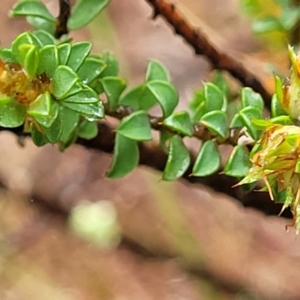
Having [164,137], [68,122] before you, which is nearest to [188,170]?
[164,137]

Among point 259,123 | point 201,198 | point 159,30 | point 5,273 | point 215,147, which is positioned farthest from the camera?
point 159,30

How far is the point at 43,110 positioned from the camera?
41 centimetres

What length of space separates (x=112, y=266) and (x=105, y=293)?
0.06m

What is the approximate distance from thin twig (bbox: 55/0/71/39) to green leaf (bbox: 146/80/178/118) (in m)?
0.10

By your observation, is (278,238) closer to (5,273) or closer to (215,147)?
(5,273)

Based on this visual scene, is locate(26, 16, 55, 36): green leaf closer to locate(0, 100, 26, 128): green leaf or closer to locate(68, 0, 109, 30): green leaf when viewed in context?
locate(68, 0, 109, 30): green leaf

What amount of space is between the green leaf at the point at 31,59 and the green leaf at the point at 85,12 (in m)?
0.14

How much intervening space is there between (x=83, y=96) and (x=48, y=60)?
4cm

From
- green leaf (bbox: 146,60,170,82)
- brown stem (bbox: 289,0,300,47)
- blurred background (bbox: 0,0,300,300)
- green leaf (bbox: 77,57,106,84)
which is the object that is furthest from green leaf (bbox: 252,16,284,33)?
blurred background (bbox: 0,0,300,300)

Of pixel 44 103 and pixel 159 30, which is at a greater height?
pixel 44 103

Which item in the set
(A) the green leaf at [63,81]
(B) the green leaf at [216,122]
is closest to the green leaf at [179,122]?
(B) the green leaf at [216,122]

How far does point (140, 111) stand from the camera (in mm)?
527

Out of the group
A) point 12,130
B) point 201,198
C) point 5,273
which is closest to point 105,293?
point 5,273

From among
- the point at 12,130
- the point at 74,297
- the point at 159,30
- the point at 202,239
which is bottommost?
the point at 74,297
